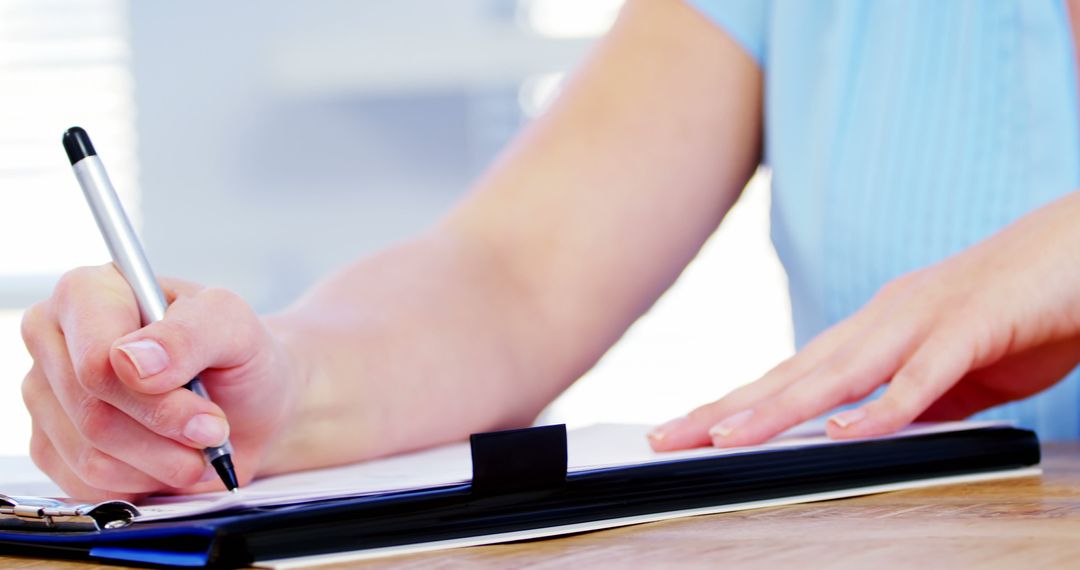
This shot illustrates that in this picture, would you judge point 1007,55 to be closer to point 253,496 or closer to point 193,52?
point 253,496

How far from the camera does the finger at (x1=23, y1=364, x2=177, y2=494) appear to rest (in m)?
0.47

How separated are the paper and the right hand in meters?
0.02

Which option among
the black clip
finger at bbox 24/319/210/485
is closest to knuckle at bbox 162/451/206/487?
finger at bbox 24/319/210/485

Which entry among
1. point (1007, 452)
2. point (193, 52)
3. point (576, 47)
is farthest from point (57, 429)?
point (193, 52)

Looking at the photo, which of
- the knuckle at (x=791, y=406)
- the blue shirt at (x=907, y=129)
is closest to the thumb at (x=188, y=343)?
the knuckle at (x=791, y=406)

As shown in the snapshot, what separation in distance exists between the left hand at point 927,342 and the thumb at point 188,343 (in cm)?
18

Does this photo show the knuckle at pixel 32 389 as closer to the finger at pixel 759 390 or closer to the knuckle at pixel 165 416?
the knuckle at pixel 165 416

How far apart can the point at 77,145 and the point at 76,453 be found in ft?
0.42

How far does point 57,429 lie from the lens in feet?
1.62

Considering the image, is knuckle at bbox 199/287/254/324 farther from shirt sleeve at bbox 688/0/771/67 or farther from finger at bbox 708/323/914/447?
shirt sleeve at bbox 688/0/771/67

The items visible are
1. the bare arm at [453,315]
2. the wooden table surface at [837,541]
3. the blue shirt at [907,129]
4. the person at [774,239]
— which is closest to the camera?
the wooden table surface at [837,541]

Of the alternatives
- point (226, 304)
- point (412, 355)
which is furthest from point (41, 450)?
point (412, 355)

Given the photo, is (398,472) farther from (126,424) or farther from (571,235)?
(571,235)

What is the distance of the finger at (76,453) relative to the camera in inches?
18.6
